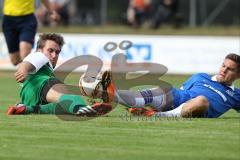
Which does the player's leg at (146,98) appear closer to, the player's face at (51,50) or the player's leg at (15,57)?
the player's face at (51,50)

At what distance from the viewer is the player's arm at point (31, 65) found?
36.3 feet

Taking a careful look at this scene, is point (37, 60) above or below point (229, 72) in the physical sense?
above

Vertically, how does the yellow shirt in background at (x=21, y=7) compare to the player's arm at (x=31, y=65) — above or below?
above

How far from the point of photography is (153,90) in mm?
11586

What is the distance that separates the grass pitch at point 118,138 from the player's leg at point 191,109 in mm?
226

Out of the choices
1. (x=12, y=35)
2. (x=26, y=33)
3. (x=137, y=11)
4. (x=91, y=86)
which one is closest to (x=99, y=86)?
(x=91, y=86)

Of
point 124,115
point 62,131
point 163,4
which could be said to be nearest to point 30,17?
point 124,115

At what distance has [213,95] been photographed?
37.0 feet

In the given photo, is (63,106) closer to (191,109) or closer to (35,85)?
(35,85)

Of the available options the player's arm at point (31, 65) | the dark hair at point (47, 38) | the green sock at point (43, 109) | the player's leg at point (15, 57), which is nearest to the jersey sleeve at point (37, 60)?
the player's arm at point (31, 65)

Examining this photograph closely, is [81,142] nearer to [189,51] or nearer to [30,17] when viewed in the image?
[30,17]

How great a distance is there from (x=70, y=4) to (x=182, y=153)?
2386cm

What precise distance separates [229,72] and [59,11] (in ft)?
67.8

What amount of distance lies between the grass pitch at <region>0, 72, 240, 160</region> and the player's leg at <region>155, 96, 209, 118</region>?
0.74 ft
